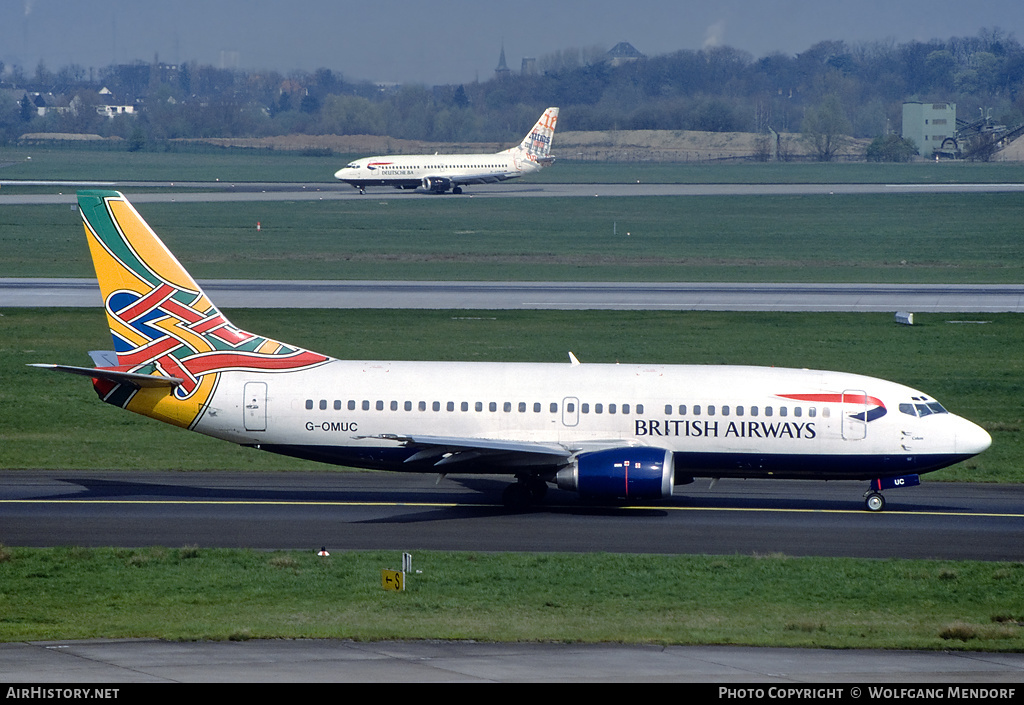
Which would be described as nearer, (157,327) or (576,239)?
(157,327)

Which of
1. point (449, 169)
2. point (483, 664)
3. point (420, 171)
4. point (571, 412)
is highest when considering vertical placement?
point (449, 169)

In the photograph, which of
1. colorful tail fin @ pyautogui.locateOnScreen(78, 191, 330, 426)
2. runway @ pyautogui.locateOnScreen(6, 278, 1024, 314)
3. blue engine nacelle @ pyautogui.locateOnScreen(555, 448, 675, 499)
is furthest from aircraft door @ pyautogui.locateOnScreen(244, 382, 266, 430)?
runway @ pyautogui.locateOnScreen(6, 278, 1024, 314)

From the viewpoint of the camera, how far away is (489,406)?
34406 mm

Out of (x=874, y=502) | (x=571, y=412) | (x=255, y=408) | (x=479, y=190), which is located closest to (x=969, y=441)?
(x=874, y=502)

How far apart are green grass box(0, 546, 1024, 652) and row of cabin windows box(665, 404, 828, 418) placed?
5.77 meters

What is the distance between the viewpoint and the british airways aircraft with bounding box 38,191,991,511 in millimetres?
33781

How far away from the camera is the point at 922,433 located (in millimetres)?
33656

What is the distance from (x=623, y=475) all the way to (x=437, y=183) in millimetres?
132594

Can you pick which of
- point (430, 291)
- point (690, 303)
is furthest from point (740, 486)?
point (430, 291)

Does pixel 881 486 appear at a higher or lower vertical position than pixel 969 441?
lower

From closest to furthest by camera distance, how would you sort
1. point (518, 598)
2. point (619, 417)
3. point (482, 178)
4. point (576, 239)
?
point (518, 598)
point (619, 417)
point (576, 239)
point (482, 178)

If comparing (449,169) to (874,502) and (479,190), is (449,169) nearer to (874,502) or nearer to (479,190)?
(479,190)

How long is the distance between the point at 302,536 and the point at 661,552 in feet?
29.5

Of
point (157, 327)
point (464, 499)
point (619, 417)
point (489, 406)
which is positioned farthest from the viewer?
point (464, 499)
